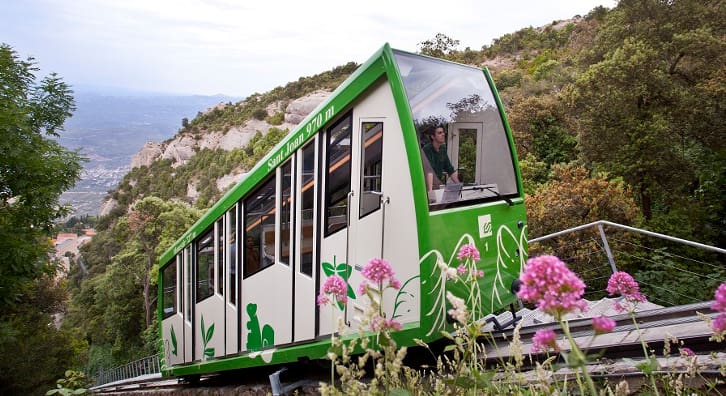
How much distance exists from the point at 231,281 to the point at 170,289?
3.64m

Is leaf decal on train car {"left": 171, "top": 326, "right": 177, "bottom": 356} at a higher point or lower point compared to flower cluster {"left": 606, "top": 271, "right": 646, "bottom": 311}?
lower

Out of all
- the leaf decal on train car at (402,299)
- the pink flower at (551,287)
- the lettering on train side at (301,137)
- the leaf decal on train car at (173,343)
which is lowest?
the leaf decal on train car at (173,343)

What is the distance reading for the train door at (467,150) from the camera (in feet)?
16.0

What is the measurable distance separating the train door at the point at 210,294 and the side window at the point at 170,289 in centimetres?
143

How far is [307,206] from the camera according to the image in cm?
509

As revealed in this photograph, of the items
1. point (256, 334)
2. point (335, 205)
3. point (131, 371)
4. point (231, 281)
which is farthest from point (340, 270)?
point (131, 371)

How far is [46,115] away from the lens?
1984cm

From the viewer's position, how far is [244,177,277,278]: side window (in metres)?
5.70

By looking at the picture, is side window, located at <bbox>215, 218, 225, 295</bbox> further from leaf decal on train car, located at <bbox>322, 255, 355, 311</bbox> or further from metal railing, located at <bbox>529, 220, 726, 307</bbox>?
metal railing, located at <bbox>529, 220, 726, 307</bbox>

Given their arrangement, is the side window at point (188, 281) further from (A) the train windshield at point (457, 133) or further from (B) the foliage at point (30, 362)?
(A) the train windshield at point (457, 133)

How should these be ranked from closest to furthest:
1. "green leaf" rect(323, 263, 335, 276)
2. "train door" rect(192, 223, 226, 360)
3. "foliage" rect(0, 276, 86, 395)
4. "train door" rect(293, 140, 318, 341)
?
1. "green leaf" rect(323, 263, 335, 276)
2. "train door" rect(293, 140, 318, 341)
3. "train door" rect(192, 223, 226, 360)
4. "foliage" rect(0, 276, 86, 395)

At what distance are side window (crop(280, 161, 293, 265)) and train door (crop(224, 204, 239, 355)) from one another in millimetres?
1101

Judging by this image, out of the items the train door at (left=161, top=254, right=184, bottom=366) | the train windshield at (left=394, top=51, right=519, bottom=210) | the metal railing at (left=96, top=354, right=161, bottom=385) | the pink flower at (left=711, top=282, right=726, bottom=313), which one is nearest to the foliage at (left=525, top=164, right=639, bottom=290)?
the train windshield at (left=394, top=51, right=519, bottom=210)

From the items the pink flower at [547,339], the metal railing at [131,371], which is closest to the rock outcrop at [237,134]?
the metal railing at [131,371]
